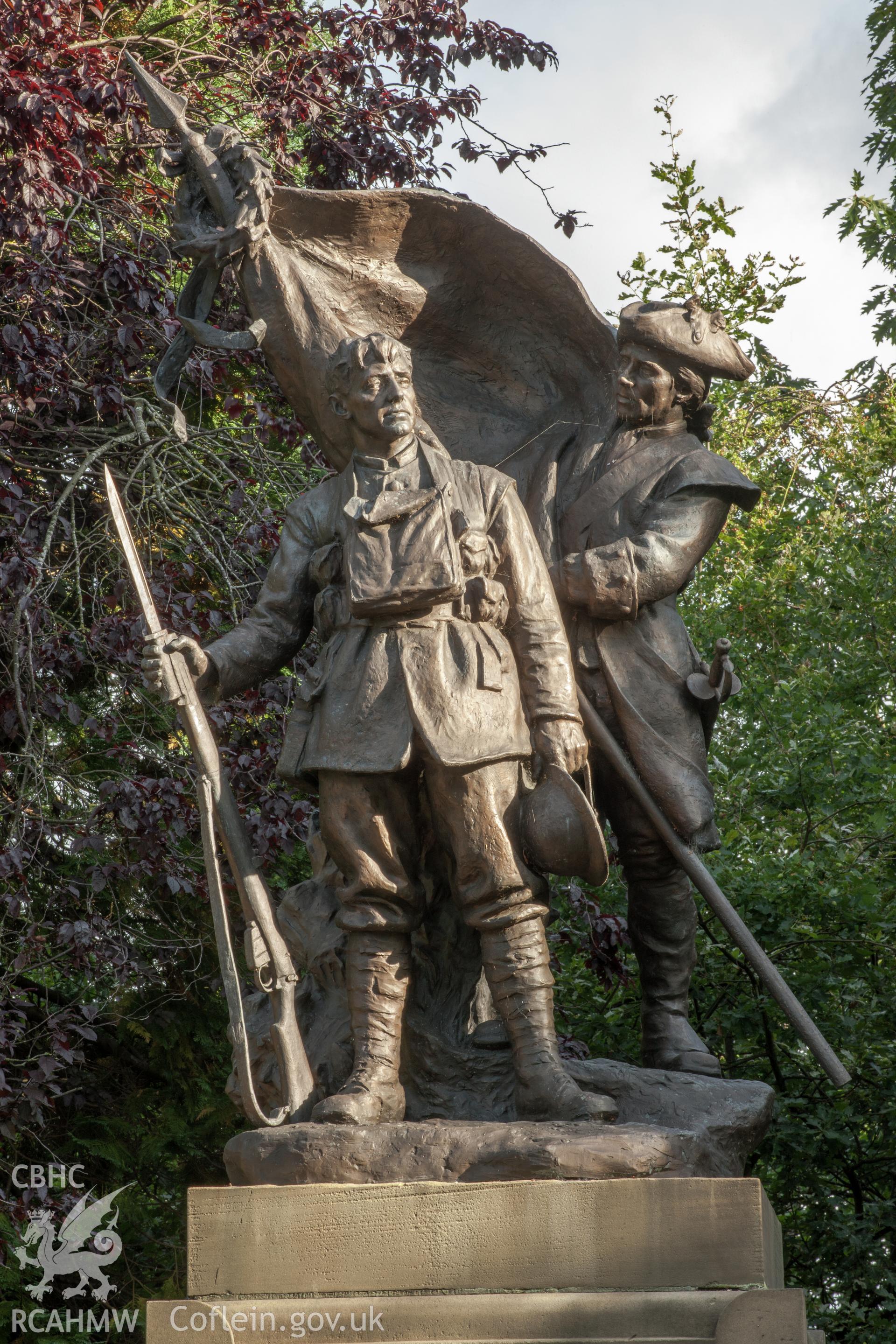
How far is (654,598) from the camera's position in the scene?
4.71 meters

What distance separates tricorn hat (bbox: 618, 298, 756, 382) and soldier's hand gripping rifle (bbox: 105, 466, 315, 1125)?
1.61 meters

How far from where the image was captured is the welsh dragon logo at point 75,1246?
6.21 meters

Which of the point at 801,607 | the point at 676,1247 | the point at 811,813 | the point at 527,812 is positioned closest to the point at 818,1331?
the point at 676,1247

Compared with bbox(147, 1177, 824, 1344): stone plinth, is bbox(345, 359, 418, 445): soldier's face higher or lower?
higher

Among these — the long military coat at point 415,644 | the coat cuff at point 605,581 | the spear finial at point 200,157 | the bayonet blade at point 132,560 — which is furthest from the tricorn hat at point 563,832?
the spear finial at point 200,157

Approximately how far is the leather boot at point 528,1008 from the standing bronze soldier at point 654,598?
0.62 m

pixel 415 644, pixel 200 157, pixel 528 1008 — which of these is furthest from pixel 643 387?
pixel 528 1008

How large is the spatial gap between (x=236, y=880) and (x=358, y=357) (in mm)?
1389

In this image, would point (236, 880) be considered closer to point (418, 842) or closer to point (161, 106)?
point (418, 842)

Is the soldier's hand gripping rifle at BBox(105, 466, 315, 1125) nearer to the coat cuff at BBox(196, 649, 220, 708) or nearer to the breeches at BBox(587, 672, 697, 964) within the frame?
the coat cuff at BBox(196, 649, 220, 708)

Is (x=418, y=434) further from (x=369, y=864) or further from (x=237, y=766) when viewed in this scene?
(x=237, y=766)

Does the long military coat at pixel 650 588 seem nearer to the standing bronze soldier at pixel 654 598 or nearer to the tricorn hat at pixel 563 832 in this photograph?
the standing bronze soldier at pixel 654 598

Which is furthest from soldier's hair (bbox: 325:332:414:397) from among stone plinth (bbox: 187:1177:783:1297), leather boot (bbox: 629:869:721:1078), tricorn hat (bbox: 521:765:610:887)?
stone plinth (bbox: 187:1177:783:1297)

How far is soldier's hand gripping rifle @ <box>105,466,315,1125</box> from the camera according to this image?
13.5 ft
